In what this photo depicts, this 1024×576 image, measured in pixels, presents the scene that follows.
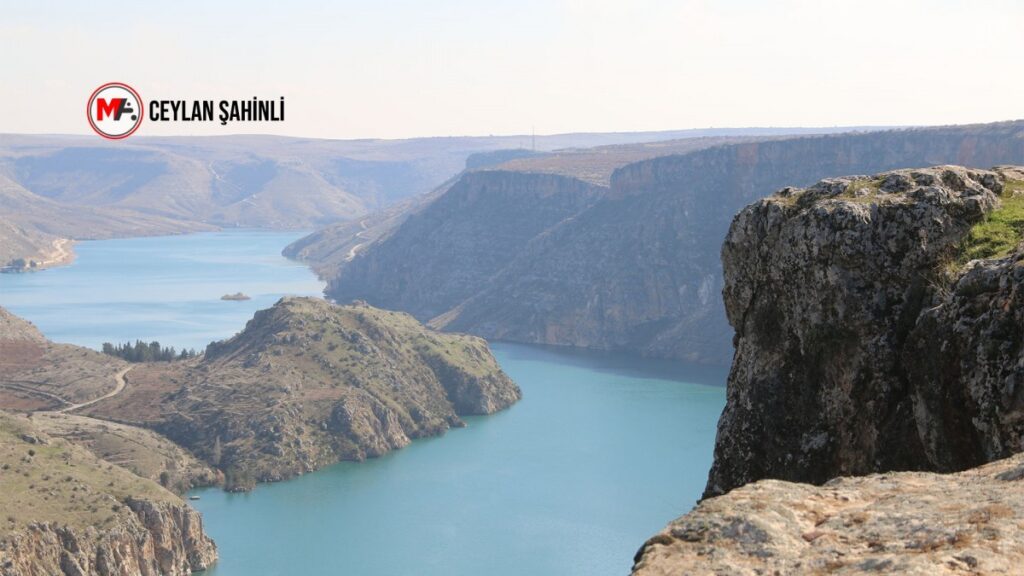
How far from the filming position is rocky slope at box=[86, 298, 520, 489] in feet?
343

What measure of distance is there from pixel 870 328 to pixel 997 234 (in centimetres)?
200

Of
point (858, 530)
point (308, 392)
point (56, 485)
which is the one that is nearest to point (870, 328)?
point (858, 530)

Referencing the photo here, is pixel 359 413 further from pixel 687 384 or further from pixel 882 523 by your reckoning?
pixel 882 523

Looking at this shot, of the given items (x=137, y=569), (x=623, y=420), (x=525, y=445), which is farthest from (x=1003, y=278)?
(x=623, y=420)

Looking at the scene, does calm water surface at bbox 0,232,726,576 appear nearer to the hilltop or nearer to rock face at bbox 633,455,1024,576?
the hilltop

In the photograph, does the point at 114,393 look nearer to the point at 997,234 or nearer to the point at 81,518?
the point at 81,518

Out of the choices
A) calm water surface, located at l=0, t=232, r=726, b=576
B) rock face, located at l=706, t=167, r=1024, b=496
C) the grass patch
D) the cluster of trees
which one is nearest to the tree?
calm water surface, located at l=0, t=232, r=726, b=576

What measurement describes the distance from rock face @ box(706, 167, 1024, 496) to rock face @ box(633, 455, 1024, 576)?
217 centimetres

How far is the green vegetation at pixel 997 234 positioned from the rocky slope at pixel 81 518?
2202 inches

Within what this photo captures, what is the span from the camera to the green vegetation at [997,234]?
14.4 metres

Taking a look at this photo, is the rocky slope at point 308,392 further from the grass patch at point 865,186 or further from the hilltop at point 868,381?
the grass patch at point 865,186

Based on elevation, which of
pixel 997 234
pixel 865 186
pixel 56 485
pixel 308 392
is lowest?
pixel 308 392

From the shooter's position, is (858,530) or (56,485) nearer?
(858,530)

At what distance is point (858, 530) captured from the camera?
32.0 feet
